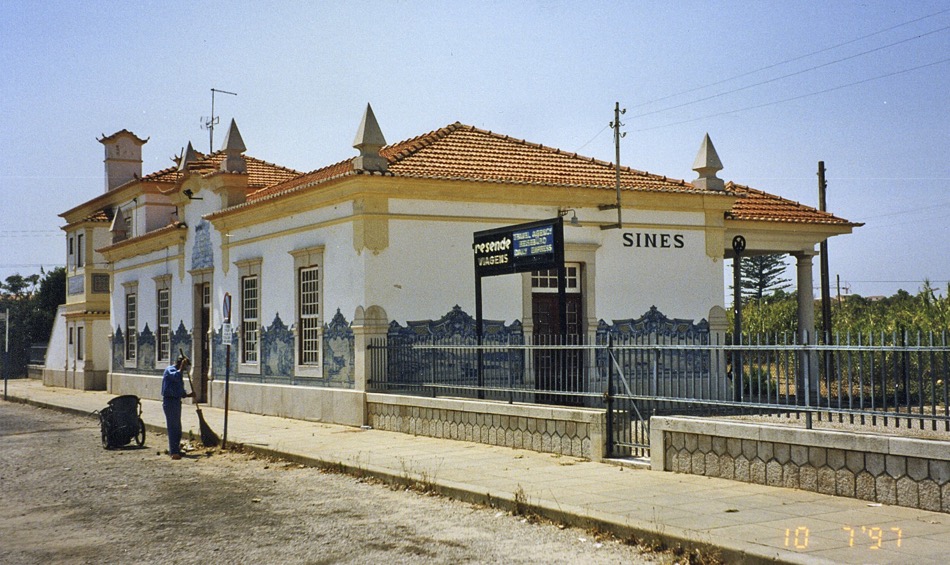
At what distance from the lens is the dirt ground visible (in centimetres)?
834

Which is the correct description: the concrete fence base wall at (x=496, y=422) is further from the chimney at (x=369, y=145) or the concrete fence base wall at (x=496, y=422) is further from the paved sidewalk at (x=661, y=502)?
the chimney at (x=369, y=145)

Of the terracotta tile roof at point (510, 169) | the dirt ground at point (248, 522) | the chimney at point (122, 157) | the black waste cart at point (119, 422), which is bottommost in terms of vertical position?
the dirt ground at point (248, 522)

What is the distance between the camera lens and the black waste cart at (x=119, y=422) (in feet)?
56.1

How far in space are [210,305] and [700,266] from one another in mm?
12058

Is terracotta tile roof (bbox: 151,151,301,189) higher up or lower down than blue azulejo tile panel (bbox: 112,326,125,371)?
higher up

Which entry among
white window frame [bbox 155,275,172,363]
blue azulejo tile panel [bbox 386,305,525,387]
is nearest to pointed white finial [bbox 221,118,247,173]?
white window frame [bbox 155,275,172,363]

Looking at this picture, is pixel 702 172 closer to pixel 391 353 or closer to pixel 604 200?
pixel 604 200

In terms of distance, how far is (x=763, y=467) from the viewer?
10.6 m

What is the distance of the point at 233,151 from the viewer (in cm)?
2409

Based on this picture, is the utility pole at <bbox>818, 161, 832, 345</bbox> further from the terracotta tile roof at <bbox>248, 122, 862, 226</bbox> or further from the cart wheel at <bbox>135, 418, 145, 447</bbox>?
the cart wheel at <bbox>135, 418, 145, 447</bbox>

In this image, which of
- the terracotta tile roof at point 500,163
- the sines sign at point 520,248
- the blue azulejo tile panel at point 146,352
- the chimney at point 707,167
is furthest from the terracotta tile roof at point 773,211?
the blue azulejo tile panel at point 146,352

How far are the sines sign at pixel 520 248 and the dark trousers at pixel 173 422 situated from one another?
543 centimetres

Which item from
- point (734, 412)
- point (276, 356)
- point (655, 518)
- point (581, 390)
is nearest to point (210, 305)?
point (276, 356)

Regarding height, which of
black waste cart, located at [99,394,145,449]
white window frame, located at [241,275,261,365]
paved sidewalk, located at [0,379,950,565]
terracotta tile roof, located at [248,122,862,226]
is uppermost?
terracotta tile roof, located at [248,122,862,226]
